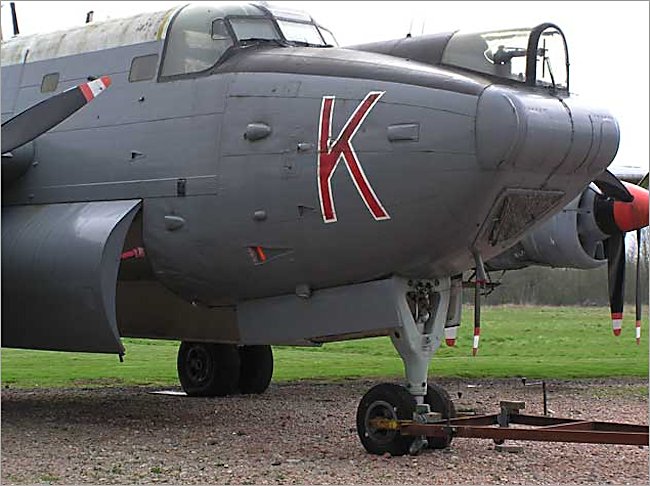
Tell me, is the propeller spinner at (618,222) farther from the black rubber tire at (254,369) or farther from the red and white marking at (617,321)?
the black rubber tire at (254,369)

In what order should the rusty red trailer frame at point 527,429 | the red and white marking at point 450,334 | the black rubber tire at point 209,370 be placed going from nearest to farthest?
the rusty red trailer frame at point 527,429 → the red and white marking at point 450,334 → the black rubber tire at point 209,370

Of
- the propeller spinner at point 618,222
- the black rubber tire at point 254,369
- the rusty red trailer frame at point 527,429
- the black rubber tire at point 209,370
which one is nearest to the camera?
the rusty red trailer frame at point 527,429

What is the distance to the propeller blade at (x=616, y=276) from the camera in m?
14.0

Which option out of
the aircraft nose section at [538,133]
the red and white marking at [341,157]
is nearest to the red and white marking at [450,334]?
the red and white marking at [341,157]

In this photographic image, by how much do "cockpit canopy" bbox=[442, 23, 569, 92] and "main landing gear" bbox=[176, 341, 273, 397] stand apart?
23.8ft

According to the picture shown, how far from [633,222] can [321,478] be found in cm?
690

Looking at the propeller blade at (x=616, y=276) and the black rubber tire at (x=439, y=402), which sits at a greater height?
the propeller blade at (x=616, y=276)

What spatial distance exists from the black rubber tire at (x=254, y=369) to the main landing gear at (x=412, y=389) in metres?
6.23

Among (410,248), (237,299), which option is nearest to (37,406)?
(237,299)

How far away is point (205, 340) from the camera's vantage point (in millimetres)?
13609

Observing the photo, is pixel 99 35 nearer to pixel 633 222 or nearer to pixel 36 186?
pixel 36 186

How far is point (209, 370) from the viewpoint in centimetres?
1697

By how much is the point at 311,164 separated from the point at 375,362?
15306mm

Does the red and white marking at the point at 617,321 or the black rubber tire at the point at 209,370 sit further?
the black rubber tire at the point at 209,370
